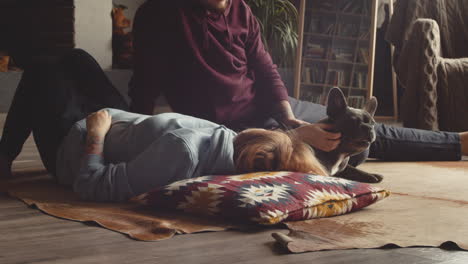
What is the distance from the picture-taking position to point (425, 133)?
2.45 meters

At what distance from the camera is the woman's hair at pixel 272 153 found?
145 centimetres

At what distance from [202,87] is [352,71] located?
106 inches

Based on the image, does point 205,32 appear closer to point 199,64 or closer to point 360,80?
point 199,64

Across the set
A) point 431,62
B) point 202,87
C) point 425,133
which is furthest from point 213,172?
point 431,62

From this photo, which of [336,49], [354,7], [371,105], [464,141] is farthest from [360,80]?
[371,105]

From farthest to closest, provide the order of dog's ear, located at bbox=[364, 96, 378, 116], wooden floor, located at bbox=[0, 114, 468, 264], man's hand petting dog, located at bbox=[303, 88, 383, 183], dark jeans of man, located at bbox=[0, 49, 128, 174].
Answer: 1. dark jeans of man, located at bbox=[0, 49, 128, 174]
2. dog's ear, located at bbox=[364, 96, 378, 116]
3. man's hand petting dog, located at bbox=[303, 88, 383, 183]
4. wooden floor, located at bbox=[0, 114, 468, 264]

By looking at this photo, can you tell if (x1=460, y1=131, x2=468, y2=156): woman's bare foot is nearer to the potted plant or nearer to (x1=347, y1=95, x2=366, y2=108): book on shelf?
(x1=347, y1=95, x2=366, y2=108): book on shelf

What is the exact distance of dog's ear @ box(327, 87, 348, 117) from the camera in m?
1.63

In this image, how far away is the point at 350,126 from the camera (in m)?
1.59

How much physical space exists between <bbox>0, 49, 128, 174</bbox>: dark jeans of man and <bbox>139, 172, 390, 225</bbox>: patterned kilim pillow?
515 millimetres

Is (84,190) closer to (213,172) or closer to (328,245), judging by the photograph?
(213,172)

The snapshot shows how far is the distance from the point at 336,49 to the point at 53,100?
3099 mm

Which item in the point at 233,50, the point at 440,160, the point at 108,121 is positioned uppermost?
the point at 233,50

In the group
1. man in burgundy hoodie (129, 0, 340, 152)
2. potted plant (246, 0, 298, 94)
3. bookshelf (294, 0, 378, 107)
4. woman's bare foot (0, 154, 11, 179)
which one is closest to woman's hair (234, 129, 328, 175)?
man in burgundy hoodie (129, 0, 340, 152)
